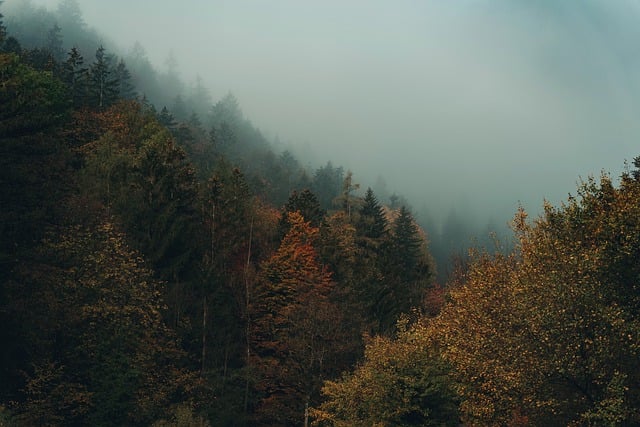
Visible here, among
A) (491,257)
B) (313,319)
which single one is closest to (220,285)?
(313,319)

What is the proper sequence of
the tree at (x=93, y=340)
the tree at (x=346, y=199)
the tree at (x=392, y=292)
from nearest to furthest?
the tree at (x=93, y=340), the tree at (x=392, y=292), the tree at (x=346, y=199)

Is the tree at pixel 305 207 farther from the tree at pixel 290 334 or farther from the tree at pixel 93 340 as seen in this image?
the tree at pixel 93 340

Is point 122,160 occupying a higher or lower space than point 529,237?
higher

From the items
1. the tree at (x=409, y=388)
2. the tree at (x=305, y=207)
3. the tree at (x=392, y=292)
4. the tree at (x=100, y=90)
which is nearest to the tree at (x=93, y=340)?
the tree at (x=409, y=388)

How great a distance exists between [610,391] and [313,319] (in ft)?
85.4

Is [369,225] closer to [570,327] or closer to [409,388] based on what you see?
[409,388]

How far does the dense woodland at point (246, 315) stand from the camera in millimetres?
21750

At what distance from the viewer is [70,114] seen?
2306 inches

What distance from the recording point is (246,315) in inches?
1923

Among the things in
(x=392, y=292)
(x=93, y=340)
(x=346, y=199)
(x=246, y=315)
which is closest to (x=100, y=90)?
(x=346, y=199)

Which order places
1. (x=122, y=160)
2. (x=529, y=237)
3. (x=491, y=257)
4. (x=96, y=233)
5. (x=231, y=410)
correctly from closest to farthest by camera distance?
1. (x=529, y=237)
2. (x=491, y=257)
3. (x=96, y=233)
4. (x=231, y=410)
5. (x=122, y=160)

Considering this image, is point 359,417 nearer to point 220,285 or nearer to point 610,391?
point 610,391

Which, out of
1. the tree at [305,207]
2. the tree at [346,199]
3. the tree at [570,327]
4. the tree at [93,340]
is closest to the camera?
the tree at [570,327]

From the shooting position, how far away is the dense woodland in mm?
21750
